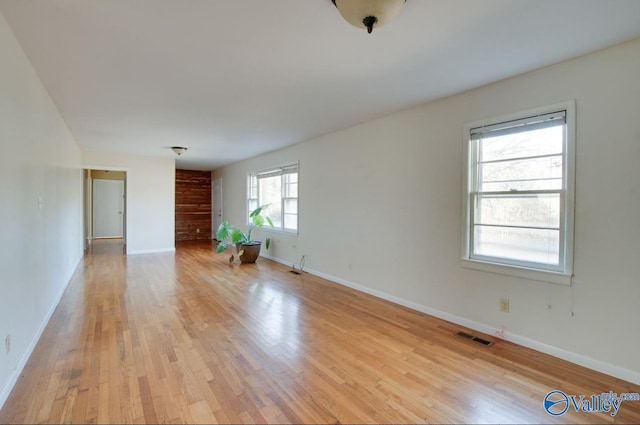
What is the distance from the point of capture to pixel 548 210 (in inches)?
101

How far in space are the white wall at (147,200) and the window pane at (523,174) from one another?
7232 mm

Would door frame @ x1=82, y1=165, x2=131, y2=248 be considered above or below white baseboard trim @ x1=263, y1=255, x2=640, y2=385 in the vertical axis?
above

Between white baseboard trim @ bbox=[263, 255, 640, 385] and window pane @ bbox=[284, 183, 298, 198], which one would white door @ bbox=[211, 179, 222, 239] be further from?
white baseboard trim @ bbox=[263, 255, 640, 385]

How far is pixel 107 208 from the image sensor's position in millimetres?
9844

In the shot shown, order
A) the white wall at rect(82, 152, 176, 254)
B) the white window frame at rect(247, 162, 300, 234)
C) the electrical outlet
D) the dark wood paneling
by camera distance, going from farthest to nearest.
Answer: the dark wood paneling, the white wall at rect(82, 152, 176, 254), the white window frame at rect(247, 162, 300, 234), the electrical outlet

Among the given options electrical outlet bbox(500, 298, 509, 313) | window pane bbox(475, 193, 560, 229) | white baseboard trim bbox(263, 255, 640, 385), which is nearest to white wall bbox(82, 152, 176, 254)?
white baseboard trim bbox(263, 255, 640, 385)

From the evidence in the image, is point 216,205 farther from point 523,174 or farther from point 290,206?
point 523,174

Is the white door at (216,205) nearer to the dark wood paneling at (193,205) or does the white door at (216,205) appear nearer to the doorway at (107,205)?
the dark wood paneling at (193,205)

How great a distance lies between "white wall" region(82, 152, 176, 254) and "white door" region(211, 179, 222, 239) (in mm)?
1971

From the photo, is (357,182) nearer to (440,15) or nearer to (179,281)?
(440,15)

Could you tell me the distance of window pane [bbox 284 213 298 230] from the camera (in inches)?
233

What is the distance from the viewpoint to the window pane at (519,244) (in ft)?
8.38

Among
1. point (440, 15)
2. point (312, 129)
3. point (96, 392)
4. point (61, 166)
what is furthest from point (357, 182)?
point (61, 166)

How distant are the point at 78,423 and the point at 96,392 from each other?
30cm
